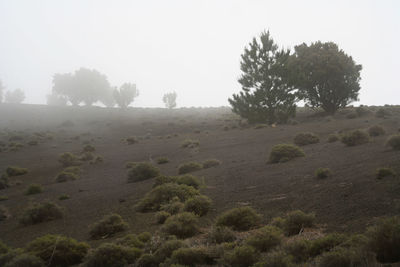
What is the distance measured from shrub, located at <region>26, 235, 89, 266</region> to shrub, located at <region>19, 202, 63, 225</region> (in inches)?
184

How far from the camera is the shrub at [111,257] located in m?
7.16

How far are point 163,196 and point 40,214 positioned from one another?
15.3 ft

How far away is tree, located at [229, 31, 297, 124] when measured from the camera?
37375mm

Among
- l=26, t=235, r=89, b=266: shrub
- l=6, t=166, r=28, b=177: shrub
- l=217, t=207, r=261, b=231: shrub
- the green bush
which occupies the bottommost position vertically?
l=6, t=166, r=28, b=177: shrub

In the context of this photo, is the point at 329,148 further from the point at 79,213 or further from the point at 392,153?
the point at 79,213

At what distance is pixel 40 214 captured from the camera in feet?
42.0

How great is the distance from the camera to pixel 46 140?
43625 millimetres

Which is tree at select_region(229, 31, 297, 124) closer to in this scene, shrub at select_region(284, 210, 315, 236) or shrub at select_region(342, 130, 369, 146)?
shrub at select_region(342, 130, 369, 146)

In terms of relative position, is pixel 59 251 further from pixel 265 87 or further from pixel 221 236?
pixel 265 87

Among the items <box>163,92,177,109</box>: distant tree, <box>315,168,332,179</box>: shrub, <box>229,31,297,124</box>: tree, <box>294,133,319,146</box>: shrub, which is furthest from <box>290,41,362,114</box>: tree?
<box>163,92,177,109</box>: distant tree

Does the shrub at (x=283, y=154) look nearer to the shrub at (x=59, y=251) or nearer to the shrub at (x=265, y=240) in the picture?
the shrub at (x=265, y=240)

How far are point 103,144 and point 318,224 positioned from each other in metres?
34.8

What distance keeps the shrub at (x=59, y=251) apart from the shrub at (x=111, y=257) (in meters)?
0.85

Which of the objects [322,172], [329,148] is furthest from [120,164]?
[322,172]
